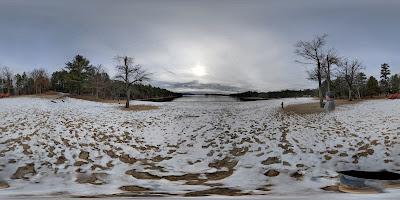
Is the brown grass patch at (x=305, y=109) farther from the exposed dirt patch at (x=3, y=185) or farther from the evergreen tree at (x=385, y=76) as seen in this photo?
the evergreen tree at (x=385, y=76)

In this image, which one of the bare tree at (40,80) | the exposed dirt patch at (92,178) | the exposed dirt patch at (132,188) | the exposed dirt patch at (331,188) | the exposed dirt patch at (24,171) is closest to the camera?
the exposed dirt patch at (331,188)

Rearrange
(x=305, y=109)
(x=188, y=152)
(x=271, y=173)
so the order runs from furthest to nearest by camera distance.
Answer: (x=305, y=109) < (x=188, y=152) < (x=271, y=173)

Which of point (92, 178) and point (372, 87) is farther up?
point (372, 87)

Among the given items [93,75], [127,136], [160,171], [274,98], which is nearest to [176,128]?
[127,136]

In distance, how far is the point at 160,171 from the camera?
36.0 ft

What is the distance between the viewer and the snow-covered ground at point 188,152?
29.9 ft

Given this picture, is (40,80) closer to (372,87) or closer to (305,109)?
(305,109)

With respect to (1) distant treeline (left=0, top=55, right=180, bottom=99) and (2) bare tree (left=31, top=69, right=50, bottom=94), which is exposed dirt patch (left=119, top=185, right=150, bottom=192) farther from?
(2) bare tree (left=31, top=69, right=50, bottom=94)

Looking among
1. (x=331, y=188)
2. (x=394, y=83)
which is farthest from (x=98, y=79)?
(x=394, y=83)

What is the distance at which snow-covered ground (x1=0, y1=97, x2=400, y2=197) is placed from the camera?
9.11 m

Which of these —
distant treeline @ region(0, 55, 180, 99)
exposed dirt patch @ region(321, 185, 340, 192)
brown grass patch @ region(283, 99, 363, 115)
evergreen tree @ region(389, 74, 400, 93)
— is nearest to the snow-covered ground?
exposed dirt patch @ region(321, 185, 340, 192)

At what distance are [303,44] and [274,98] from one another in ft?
25.0

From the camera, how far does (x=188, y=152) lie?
13625 mm

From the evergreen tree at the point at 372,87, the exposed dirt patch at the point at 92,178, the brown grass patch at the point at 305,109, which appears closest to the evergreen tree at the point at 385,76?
the evergreen tree at the point at 372,87
